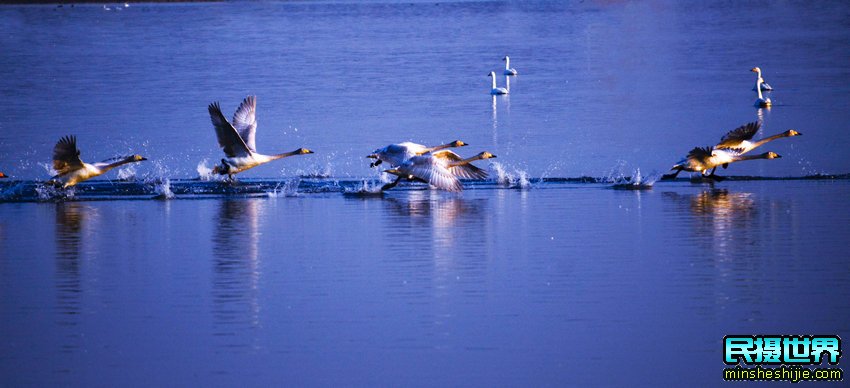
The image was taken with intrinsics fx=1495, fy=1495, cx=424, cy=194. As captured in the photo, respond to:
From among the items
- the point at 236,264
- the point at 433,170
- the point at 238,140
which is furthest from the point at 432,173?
the point at 236,264

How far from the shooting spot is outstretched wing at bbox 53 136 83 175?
59.9ft

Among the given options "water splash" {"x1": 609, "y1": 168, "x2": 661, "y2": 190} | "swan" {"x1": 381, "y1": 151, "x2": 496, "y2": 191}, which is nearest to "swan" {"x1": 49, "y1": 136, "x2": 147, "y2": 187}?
"swan" {"x1": 381, "y1": 151, "x2": 496, "y2": 191}

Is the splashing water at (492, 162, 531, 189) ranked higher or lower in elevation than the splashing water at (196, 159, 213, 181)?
lower

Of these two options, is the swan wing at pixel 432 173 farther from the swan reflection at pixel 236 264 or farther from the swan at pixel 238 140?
the swan at pixel 238 140

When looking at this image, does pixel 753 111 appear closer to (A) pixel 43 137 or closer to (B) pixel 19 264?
(A) pixel 43 137

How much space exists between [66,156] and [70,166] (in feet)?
0.77

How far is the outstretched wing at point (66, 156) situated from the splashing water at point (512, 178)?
17.9ft

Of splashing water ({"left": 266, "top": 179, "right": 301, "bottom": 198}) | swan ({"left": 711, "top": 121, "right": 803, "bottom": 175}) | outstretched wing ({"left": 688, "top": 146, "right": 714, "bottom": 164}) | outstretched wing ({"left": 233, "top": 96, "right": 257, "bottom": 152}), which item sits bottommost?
splashing water ({"left": 266, "top": 179, "right": 301, "bottom": 198})

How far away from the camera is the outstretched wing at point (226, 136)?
1895cm

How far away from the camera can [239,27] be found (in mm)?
81125

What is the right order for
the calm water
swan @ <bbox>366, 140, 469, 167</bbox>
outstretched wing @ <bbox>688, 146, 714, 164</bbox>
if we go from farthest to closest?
1. outstretched wing @ <bbox>688, 146, 714, 164</bbox>
2. swan @ <bbox>366, 140, 469, 167</bbox>
3. the calm water

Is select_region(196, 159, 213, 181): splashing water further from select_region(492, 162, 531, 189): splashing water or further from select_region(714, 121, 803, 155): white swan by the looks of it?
select_region(714, 121, 803, 155): white swan

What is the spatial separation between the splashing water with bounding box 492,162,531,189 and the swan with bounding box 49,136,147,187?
5.04 m

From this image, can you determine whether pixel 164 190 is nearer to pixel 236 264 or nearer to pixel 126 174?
pixel 126 174
